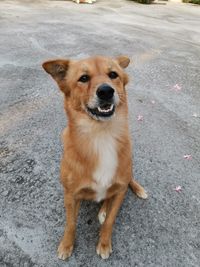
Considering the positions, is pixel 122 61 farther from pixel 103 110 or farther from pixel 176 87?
pixel 176 87

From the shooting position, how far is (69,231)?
2.96 meters

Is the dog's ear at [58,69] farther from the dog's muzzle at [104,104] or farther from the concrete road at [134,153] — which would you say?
the concrete road at [134,153]

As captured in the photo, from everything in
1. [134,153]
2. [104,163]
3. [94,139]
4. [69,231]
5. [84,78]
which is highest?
[84,78]

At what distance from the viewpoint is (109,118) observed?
2758 mm

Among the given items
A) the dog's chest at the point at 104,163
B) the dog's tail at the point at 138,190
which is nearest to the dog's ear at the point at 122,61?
the dog's chest at the point at 104,163

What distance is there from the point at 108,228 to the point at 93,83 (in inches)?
47.1

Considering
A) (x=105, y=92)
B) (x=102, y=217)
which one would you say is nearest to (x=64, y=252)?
(x=102, y=217)

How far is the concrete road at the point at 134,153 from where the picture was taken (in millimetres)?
3053

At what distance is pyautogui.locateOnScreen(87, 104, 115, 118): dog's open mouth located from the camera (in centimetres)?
272

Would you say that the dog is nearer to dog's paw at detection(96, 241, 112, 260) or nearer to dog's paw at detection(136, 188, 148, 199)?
dog's paw at detection(96, 241, 112, 260)

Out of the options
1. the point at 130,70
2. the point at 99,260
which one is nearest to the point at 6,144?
the point at 99,260

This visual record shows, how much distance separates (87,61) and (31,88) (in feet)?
8.44

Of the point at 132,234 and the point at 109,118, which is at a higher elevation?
the point at 109,118

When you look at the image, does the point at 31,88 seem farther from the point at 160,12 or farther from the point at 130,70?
the point at 160,12
